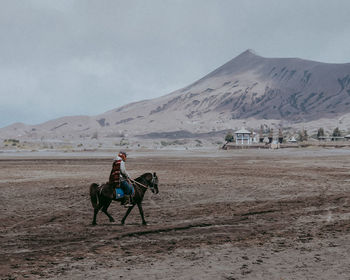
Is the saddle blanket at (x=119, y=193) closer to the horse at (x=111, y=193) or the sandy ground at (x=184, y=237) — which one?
the horse at (x=111, y=193)

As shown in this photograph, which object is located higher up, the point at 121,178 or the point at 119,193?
the point at 121,178

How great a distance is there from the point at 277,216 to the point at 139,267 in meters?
7.10

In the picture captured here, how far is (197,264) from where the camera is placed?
7.86 m

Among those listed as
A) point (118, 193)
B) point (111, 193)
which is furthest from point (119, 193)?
point (111, 193)

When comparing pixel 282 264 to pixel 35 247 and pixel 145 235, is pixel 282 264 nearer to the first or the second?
pixel 145 235

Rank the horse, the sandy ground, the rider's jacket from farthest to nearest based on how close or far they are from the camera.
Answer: the horse
the rider's jacket
the sandy ground

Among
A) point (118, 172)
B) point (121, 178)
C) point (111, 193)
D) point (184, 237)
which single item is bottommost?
point (184, 237)

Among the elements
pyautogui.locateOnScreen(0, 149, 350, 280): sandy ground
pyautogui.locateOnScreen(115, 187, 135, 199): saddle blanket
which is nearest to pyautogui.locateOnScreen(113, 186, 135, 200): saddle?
pyautogui.locateOnScreen(115, 187, 135, 199): saddle blanket

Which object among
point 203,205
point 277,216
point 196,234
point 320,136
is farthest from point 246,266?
point 320,136

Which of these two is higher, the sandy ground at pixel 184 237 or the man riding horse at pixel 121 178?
the man riding horse at pixel 121 178

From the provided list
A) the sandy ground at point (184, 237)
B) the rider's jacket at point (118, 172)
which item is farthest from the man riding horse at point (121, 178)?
the sandy ground at point (184, 237)

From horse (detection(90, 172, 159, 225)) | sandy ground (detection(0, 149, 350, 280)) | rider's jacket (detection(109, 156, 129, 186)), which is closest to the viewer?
sandy ground (detection(0, 149, 350, 280))

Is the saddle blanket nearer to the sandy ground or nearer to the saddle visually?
the saddle

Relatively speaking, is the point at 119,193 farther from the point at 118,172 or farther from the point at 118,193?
the point at 118,172
